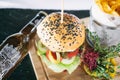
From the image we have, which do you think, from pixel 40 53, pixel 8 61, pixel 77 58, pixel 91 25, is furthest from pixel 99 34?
pixel 8 61

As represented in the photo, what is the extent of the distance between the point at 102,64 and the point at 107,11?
0.26 m

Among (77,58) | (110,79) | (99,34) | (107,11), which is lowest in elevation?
(110,79)

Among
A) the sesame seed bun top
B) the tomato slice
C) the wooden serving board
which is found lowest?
the wooden serving board

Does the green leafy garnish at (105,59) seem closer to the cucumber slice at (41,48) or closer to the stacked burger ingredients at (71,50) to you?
the stacked burger ingredients at (71,50)

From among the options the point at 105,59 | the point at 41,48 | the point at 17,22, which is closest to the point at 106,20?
the point at 105,59

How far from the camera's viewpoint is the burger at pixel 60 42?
4.46 feet

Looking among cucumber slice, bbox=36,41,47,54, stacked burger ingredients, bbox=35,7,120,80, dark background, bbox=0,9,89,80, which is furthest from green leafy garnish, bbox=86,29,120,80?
dark background, bbox=0,9,89,80

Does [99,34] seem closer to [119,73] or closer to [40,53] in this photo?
[119,73]

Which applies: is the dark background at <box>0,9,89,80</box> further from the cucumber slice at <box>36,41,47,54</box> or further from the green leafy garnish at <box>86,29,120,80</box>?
the green leafy garnish at <box>86,29,120,80</box>

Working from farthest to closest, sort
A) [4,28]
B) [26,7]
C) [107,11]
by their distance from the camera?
[26,7] → [4,28] → [107,11]

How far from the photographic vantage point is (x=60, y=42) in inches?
53.3

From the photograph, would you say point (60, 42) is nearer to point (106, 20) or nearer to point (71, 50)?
point (71, 50)

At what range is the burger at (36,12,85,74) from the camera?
136 cm

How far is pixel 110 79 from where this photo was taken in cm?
144
